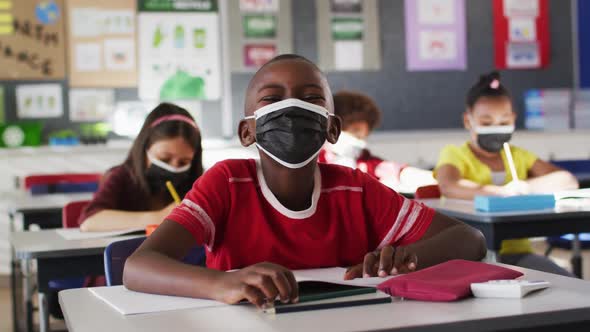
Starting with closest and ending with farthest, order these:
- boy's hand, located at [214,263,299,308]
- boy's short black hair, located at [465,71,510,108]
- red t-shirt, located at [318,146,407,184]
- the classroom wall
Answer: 1. boy's hand, located at [214,263,299,308]
2. boy's short black hair, located at [465,71,510,108]
3. red t-shirt, located at [318,146,407,184]
4. the classroom wall

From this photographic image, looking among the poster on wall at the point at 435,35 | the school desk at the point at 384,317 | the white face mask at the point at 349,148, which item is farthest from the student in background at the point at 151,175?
the poster on wall at the point at 435,35

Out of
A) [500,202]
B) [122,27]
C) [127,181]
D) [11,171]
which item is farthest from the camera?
[122,27]

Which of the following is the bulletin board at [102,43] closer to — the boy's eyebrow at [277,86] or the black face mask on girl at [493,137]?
the black face mask on girl at [493,137]

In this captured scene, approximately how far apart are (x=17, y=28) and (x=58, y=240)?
11.6 feet

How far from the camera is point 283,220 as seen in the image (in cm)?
171

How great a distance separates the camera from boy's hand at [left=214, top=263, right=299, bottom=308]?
124 cm

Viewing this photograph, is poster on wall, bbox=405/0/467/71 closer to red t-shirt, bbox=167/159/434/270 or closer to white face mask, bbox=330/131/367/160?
white face mask, bbox=330/131/367/160

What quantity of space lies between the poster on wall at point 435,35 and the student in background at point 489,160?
2.91 m

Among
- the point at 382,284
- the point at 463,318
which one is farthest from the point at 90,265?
the point at 463,318

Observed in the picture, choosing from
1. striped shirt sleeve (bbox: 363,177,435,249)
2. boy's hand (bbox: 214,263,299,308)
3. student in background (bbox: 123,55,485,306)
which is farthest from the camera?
striped shirt sleeve (bbox: 363,177,435,249)

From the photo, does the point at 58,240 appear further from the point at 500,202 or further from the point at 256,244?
the point at 500,202

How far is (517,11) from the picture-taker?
263 inches

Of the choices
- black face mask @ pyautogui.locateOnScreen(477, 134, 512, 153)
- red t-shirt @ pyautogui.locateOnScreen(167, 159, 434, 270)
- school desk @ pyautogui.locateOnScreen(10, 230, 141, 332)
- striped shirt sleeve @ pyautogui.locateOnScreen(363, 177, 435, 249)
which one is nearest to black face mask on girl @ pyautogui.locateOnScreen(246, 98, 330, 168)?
red t-shirt @ pyautogui.locateOnScreen(167, 159, 434, 270)

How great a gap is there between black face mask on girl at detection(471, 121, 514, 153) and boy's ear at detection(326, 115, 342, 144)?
5.90ft
